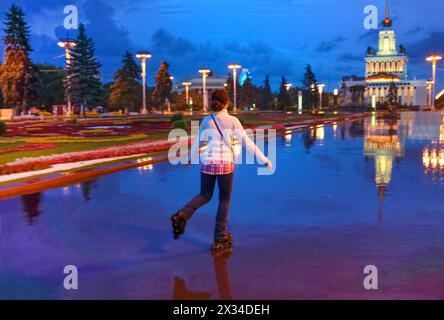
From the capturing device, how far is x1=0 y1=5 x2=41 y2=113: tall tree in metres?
58.7

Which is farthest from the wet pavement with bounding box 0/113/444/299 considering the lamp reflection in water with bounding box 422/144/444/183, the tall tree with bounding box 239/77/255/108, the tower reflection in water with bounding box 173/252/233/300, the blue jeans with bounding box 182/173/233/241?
the tall tree with bounding box 239/77/255/108

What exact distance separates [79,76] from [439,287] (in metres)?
67.2

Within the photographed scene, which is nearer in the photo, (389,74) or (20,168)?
(20,168)

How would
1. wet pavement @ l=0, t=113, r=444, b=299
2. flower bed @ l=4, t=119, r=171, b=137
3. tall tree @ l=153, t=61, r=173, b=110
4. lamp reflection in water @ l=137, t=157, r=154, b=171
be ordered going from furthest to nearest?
1. tall tree @ l=153, t=61, r=173, b=110
2. flower bed @ l=4, t=119, r=171, b=137
3. lamp reflection in water @ l=137, t=157, r=154, b=171
4. wet pavement @ l=0, t=113, r=444, b=299

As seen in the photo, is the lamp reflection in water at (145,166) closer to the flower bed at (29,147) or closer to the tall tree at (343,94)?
the flower bed at (29,147)

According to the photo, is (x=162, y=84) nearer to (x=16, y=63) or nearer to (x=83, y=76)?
(x=83, y=76)

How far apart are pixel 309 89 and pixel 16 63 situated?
7334 cm

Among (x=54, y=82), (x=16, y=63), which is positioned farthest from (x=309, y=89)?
(x=16, y=63)

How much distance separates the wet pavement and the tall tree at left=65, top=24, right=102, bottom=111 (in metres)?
57.6

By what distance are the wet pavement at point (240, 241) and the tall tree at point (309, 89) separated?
103029 millimetres

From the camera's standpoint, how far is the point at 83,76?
67000 millimetres

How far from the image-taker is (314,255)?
612cm

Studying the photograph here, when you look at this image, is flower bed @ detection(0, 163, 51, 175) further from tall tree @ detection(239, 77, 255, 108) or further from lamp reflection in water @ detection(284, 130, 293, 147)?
tall tree @ detection(239, 77, 255, 108)

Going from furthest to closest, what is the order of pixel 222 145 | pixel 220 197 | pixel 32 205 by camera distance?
pixel 32 205 < pixel 220 197 < pixel 222 145
